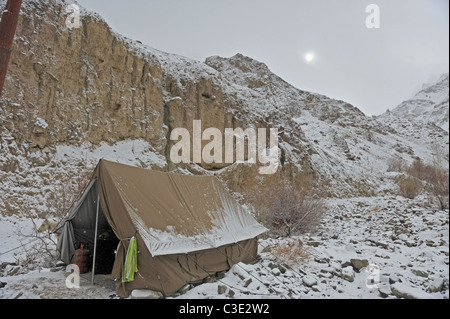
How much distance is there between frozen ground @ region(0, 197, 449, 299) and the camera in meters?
5.24

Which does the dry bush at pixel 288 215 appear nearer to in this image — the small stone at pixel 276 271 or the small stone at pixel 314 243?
the small stone at pixel 314 243

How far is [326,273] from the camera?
673 centimetres

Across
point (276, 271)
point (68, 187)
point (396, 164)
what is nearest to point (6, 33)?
point (276, 271)

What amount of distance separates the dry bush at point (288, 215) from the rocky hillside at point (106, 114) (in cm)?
901

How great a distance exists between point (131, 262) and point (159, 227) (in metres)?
0.98

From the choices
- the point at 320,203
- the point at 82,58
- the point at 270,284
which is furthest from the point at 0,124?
the point at 320,203

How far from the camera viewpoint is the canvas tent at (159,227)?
511cm

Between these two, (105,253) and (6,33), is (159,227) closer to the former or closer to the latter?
(105,253)

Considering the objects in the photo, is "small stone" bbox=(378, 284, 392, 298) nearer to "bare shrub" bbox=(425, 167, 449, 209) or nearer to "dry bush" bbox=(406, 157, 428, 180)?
"bare shrub" bbox=(425, 167, 449, 209)

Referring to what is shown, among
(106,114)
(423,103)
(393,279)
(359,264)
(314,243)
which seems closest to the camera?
(393,279)

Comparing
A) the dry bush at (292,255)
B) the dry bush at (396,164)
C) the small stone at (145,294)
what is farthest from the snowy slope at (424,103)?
the small stone at (145,294)

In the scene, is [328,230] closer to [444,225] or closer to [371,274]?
[444,225]

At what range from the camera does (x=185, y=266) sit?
5.65 metres
